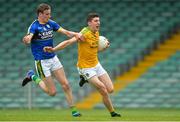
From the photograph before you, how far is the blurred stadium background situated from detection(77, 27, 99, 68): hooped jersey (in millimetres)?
7120

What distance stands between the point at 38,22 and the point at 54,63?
954 mm

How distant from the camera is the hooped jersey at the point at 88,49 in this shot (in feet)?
47.7

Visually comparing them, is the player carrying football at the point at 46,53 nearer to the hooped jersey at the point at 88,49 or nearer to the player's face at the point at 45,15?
the player's face at the point at 45,15

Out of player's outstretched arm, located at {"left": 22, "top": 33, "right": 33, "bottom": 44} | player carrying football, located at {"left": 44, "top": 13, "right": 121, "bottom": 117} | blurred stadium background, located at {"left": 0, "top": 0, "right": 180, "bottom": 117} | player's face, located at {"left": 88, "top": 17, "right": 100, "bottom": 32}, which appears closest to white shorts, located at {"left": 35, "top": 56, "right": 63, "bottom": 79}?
player carrying football, located at {"left": 44, "top": 13, "right": 121, "bottom": 117}

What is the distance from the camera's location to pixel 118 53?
81.7 ft

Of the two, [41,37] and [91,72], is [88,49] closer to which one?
[91,72]

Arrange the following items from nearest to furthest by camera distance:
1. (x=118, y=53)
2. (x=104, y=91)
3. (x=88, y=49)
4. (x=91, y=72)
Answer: (x=104, y=91)
(x=91, y=72)
(x=88, y=49)
(x=118, y=53)

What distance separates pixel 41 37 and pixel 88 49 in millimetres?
1050

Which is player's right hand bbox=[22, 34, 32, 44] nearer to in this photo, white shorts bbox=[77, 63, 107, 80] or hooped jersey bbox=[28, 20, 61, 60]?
hooped jersey bbox=[28, 20, 61, 60]

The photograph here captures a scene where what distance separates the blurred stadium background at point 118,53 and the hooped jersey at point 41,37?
22.0 feet

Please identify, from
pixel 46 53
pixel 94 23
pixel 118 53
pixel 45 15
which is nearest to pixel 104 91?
pixel 94 23

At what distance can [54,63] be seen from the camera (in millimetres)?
15148

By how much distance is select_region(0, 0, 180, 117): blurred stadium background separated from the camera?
22.0m

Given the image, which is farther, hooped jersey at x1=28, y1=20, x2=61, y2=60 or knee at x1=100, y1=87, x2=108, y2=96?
hooped jersey at x1=28, y1=20, x2=61, y2=60
